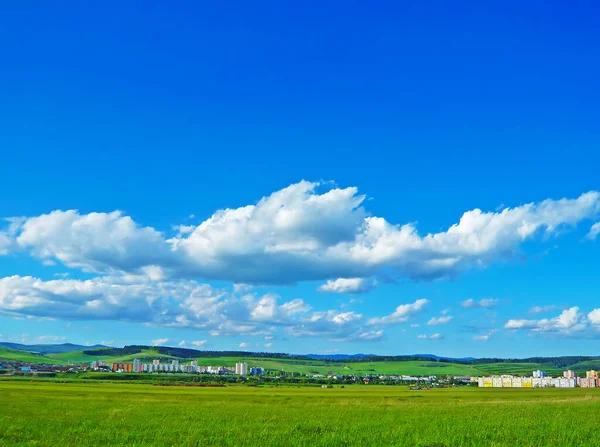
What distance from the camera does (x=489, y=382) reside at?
19988cm

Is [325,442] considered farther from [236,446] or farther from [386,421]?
[386,421]

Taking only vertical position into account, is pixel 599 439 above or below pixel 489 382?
above

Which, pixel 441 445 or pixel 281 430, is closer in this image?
pixel 441 445

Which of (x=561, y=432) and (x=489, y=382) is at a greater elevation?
(x=561, y=432)

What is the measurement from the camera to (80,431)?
3144 centimetres

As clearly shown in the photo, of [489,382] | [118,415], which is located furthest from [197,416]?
[489,382]

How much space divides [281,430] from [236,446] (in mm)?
7152

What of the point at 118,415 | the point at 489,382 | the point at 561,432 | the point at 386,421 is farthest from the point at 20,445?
the point at 489,382

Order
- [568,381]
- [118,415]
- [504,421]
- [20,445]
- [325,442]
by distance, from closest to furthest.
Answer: [20,445]
[325,442]
[504,421]
[118,415]
[568,381]

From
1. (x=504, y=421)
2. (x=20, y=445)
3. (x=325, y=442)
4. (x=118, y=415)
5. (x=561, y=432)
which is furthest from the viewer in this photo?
(x=118, y=415)

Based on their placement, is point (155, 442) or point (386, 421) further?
point (386, 421)

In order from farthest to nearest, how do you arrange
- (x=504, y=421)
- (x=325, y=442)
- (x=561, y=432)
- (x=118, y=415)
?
(x=118, y=415) → (x=504, y=421) → (x=561, y=432) → (x=325, y=442)

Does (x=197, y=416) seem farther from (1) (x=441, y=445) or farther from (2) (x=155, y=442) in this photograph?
(1) (x=441, y=445)

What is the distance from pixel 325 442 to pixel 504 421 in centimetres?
1676
